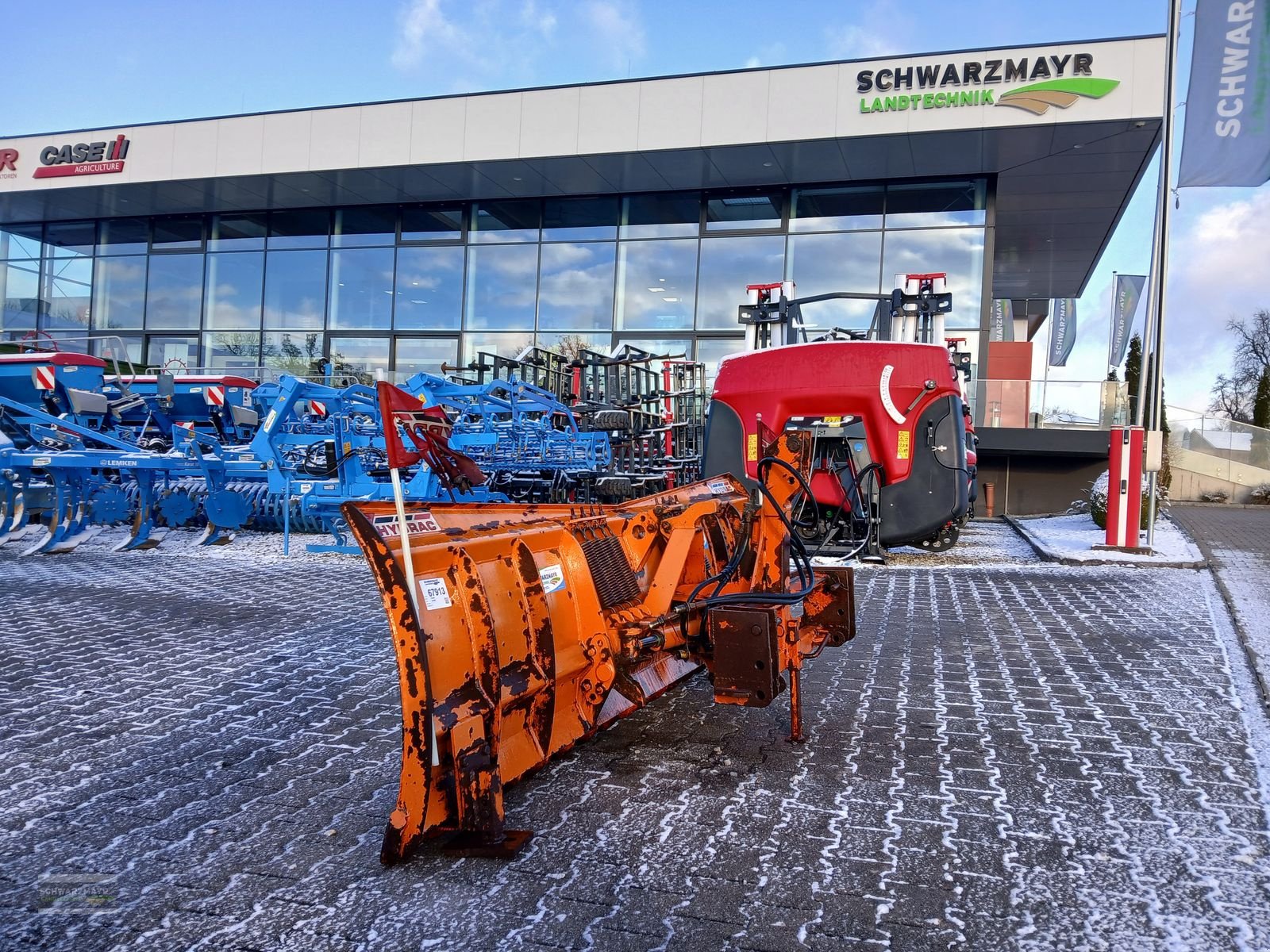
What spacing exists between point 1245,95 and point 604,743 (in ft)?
36.1

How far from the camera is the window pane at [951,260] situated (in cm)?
1680

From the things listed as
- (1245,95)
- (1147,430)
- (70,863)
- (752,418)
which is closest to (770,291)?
(752,418)

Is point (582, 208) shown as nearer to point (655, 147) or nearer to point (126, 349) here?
point (655, 147)

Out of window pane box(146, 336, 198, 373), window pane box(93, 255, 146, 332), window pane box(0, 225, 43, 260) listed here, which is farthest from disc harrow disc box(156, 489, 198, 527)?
window pane box(0, 225, 43, 260)

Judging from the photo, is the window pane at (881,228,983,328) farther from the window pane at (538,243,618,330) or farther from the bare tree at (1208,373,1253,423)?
the bare tree at (1208,373,1253,423)

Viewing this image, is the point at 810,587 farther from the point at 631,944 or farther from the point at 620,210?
the point at 620,210

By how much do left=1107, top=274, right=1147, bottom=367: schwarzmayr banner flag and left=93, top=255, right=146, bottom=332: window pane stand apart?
23585 mm

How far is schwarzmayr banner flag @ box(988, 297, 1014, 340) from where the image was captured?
2947cm

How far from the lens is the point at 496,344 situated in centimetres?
1928

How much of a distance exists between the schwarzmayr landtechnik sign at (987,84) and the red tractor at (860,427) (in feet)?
28.1

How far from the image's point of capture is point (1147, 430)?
1006 centimetres

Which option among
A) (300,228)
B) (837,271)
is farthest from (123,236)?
(837,271)

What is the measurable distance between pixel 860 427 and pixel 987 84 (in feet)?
30.7

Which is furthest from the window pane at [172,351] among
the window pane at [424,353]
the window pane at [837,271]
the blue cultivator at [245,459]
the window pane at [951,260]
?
the window pane at [951,260]
